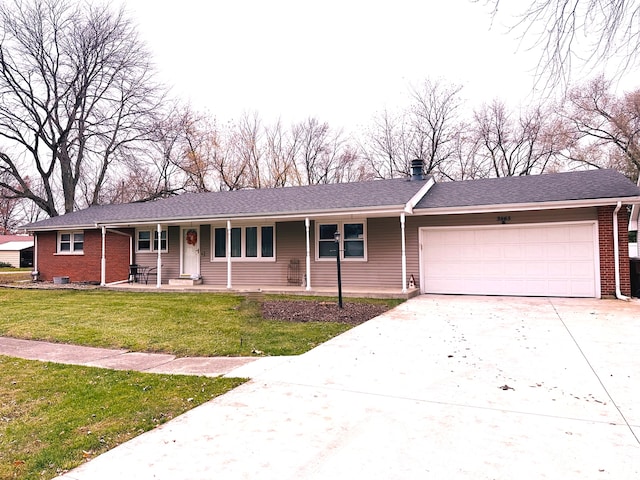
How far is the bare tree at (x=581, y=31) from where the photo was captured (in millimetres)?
4500

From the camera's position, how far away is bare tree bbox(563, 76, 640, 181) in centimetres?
2217

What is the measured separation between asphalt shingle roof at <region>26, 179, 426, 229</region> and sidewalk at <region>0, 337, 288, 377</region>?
6.91m

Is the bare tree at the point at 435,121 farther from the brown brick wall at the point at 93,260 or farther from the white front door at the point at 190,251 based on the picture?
the brown brick wall at the point at 93,260

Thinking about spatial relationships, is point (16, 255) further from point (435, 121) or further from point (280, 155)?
point (435, 121)

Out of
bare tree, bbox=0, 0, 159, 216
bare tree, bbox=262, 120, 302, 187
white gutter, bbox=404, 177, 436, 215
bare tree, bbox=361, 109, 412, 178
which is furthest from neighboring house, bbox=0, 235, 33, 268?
white gutter, bbox=404, 177, 436, 215

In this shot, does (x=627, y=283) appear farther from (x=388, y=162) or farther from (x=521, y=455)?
(x=388, y=162)

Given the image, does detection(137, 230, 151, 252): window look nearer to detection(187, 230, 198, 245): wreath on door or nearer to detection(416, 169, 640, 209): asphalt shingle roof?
detection(187, 230, 198, 245): wreath on door

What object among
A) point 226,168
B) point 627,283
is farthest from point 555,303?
point 226,168

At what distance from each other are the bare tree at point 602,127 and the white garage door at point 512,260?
1521 cm

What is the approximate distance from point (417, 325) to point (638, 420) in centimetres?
418

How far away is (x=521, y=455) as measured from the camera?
8.89 feet

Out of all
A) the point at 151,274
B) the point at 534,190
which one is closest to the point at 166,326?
the point at 151,274

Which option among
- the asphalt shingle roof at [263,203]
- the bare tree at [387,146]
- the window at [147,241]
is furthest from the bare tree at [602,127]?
the window at [147,241]

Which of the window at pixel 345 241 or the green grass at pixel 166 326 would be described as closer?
the green grass at pixel 166 326
